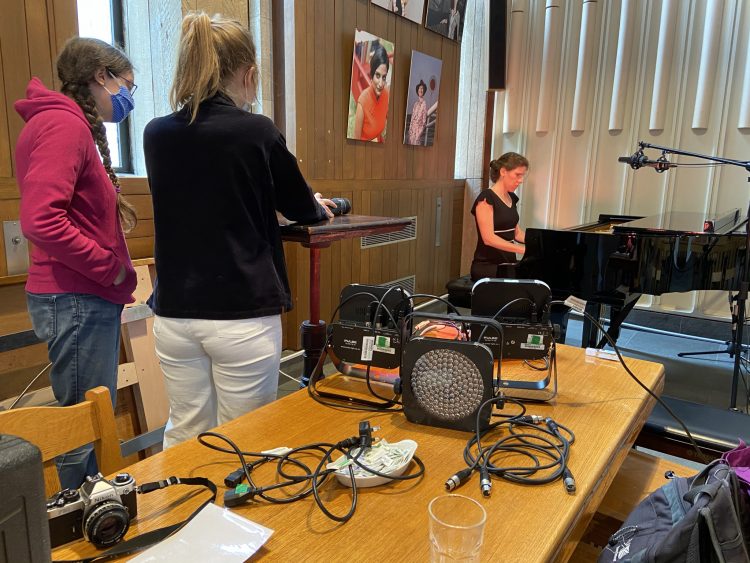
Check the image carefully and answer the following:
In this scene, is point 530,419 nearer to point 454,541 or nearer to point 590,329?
point 454,541

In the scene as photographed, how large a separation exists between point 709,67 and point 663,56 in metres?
0.37

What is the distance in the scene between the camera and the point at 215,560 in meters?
0.73

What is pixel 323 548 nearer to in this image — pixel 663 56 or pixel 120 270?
pixel 120 270

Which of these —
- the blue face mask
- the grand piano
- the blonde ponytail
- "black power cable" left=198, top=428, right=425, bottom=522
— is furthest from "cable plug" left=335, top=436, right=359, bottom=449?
the grand piano

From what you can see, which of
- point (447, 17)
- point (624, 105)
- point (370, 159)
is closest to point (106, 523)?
point (370, 159)

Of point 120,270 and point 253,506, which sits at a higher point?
point 120,270

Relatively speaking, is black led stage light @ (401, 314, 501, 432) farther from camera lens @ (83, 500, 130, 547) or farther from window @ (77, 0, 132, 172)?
window @ (77, 0, 132, 172)

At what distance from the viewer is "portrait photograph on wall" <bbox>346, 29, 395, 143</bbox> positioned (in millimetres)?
3727

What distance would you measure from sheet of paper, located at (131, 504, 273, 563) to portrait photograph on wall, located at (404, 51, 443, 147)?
3.91 m

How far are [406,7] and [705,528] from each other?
161 inches

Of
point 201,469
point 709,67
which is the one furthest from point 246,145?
point 709,67

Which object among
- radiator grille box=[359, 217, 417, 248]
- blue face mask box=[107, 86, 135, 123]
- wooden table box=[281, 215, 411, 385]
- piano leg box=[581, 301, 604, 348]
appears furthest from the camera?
radiator grille box=[359, 217, 417, 248]

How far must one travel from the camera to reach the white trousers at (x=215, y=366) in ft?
4.46

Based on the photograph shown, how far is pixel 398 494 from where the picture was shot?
0.90 m
